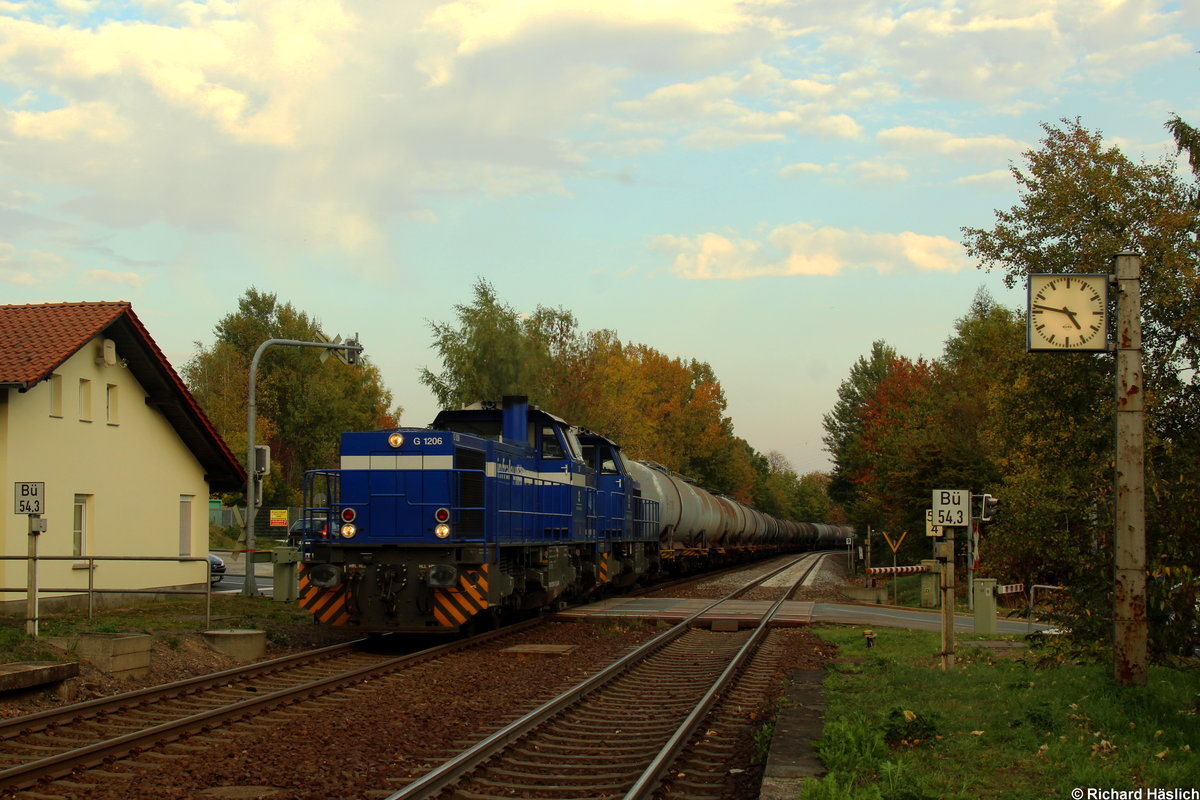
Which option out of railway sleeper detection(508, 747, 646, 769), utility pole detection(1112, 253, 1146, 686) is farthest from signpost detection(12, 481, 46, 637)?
utility pole detection(1112, 253, 1146, 686)

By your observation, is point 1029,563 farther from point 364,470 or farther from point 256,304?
point 256,304

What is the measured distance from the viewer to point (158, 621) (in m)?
15.8

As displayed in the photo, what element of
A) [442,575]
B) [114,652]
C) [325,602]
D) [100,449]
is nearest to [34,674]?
[114,652]

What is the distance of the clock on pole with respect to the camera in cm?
939

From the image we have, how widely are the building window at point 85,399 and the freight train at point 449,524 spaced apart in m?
6.13

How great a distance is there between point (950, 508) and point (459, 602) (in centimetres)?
660

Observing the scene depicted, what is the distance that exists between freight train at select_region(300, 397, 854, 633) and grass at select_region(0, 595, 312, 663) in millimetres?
1936

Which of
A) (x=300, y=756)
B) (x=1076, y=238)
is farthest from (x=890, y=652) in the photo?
(x=1076, y=238)

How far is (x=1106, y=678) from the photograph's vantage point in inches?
369

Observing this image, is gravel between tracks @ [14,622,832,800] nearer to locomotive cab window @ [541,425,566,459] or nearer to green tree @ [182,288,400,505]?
locomotive cab window @ [541,425,566,459]

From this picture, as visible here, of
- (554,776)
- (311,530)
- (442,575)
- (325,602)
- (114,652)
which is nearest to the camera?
(554,776)

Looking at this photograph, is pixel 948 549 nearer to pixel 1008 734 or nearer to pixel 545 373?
pixel 1008 734

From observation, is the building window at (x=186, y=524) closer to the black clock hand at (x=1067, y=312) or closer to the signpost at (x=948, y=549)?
the signpost at (x=948, y=549)

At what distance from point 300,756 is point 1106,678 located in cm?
696
